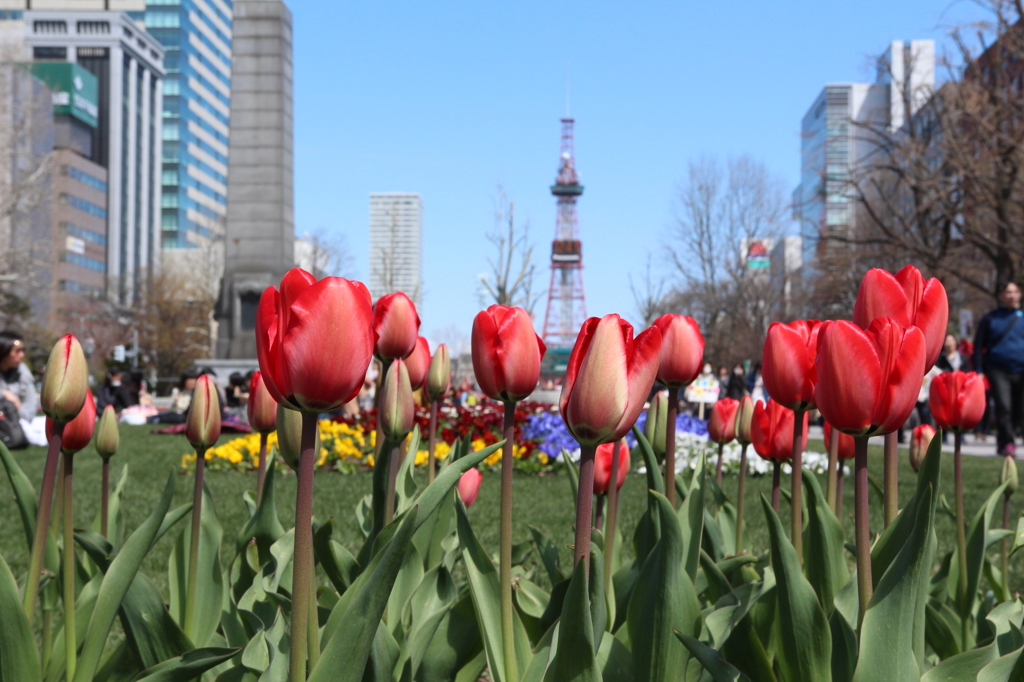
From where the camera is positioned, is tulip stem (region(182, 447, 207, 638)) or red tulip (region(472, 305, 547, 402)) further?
tulip stem (region(182, 447, 207, 638))

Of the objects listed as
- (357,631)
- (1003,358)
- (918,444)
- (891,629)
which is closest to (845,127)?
(1003,358)

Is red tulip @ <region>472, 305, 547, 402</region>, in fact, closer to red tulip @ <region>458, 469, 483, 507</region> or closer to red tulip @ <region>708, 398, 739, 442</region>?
red tulip @ <region>458, 469, 483, 507</region>

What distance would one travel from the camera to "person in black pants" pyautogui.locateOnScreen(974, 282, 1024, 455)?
794cm

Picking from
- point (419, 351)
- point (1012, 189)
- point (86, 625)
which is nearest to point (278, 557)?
point (86, 625)

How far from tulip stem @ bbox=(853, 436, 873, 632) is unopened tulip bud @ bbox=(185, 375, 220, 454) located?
130 centimetres

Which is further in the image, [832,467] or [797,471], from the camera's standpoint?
[832,467]

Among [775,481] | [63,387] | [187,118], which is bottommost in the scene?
[775,481]

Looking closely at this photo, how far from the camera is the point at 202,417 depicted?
1.94m

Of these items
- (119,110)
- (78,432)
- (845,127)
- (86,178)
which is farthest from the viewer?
(119,110)

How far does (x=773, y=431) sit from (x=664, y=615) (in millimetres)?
951

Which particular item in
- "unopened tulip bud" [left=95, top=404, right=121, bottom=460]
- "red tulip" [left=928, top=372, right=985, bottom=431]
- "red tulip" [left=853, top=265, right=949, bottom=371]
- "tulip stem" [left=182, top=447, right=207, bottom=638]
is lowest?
"tulip stem" [left=182, top=447, right=207, bottom=638]

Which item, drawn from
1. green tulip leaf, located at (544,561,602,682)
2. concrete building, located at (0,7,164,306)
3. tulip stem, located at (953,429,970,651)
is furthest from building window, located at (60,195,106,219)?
green tulip leaf, located at (544,561,602,682)

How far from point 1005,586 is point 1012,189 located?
59.8 feet

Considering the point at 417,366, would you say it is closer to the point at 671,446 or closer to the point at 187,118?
the point at 671,446
